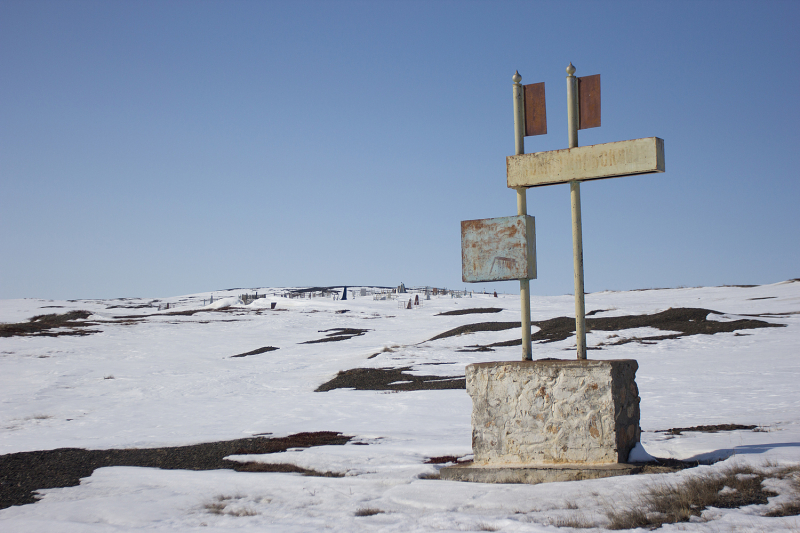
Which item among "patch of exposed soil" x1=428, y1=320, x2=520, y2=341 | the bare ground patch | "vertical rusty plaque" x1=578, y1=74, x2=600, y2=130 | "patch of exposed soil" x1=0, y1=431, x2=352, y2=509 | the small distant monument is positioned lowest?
"patch of exposed soil" x1=0, y1=431, x2=352, y2=509

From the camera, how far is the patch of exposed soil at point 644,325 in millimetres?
25156

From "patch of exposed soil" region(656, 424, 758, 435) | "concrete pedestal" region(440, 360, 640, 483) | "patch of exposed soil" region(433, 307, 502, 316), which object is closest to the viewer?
"concrete pedestal" region(440, 360, 640, 483)

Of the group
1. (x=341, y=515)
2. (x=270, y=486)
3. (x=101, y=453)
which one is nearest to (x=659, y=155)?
(x=341, y=515)

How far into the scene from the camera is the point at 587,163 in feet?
26.7

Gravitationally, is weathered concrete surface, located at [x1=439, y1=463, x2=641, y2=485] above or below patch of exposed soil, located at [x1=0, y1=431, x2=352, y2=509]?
above

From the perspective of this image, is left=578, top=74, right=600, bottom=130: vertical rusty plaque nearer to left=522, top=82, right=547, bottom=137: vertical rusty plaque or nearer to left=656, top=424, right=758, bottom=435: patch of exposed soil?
left=522, top=82, right=547, bottom=137: vertical rusty plaque

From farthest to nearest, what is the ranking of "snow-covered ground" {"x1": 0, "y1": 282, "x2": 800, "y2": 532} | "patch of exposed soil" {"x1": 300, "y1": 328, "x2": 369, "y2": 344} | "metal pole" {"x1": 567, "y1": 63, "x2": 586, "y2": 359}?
1. "patch of exposed soil" {"x1": 300, "y1": 328, "x2": 369, "y2": 344}
2. "metal pole" {"x1": 567, "y1": 63, "x2": 586, "y2": 359}
3. "snow-covered ground" {"x1": 0, "y1": 282, "x2": 800, "y2": 532}

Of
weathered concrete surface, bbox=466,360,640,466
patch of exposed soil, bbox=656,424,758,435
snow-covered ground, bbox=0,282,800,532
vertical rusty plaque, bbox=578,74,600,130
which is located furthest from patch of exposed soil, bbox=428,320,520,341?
vertical rusty plaque, bbox=578,74,600,130

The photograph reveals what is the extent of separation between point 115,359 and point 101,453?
19.0 metres

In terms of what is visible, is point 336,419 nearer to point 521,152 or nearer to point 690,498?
point 521,152

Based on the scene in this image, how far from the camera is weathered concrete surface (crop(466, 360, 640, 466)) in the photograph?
286 inches

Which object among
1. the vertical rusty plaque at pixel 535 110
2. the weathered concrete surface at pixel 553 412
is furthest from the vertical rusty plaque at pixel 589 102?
the weathered concrete surface at pixel 553 412

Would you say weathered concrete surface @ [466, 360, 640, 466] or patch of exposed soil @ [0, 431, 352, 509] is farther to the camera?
patch of exposed soil @ [0, 431, 352, 509]

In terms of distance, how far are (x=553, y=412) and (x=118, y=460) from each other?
7.95 meters
